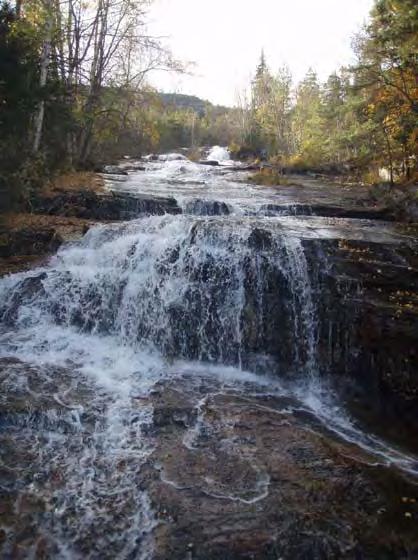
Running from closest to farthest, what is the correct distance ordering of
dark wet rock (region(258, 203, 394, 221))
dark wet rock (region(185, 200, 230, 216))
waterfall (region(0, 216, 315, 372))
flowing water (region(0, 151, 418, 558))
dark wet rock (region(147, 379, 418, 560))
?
dark wet rock (region(147, 379, 418, 560)) → flowing water (region(0, 151, 418, 558)) → waterfall (region(0, 216, 315, 372)) → dark wet rock (region(258, 203, 394, 221)) → dark wet rock (region(185, 200, 230, 216))

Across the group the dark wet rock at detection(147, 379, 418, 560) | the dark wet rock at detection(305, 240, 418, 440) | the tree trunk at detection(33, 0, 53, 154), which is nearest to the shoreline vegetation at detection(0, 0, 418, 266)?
the tree trunk at detection(33, 0, 53, 154)

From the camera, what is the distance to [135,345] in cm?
888

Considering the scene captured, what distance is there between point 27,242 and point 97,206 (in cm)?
261

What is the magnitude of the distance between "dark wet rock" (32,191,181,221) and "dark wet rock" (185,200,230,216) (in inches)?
31.5

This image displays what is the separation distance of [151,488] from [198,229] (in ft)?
19.4

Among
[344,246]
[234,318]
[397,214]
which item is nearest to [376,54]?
[397,214]

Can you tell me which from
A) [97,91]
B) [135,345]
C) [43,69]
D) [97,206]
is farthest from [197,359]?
[97,91]

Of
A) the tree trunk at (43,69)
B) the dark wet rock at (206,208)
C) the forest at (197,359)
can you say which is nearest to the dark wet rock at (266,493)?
the forest at (197,359)

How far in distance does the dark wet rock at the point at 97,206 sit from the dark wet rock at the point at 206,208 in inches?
31.5

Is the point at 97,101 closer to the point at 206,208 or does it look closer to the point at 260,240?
the point at 206,208

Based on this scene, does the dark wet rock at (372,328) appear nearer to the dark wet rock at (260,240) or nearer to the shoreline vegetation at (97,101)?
the dark wet rock at (260,240)

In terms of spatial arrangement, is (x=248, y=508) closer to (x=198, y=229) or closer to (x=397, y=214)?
(x=198, y=229)

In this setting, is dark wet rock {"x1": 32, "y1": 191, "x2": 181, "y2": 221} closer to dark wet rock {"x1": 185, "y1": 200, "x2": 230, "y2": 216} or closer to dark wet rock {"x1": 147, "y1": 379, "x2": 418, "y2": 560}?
dark wet rock {"x1": 185, "y1": 200, "x2": 230, "y2": 216}

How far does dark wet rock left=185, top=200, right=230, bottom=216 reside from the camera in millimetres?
14016
